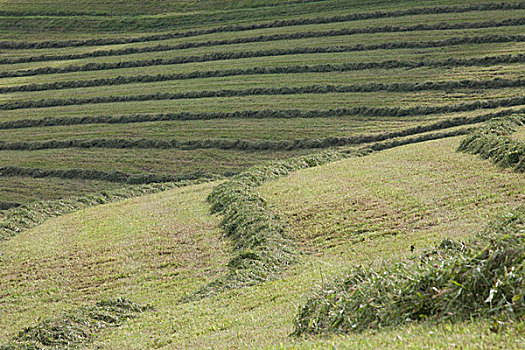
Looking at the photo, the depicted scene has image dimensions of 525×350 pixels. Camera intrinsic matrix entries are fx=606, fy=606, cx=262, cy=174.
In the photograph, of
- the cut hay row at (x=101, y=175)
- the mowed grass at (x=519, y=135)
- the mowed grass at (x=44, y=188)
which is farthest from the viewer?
Result: the cut hay row at (x=101, y=175)

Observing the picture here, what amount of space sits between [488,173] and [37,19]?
231ft

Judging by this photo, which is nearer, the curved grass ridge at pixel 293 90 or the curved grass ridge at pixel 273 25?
the curved grass ridge at pixel 293 90

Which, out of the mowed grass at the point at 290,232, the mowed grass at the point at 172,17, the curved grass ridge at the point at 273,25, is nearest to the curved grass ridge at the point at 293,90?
the mowed grass at the point at 290,232

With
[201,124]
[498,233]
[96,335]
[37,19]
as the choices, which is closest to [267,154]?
[201,124]

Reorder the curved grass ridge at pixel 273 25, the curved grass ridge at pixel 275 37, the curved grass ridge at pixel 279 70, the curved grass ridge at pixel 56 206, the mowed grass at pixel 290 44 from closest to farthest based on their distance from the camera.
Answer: the curved grass ridge at pixel 56 206, the curved grass ridge at pixel 279 70, the mowed grass at pixel 290 44, the curved grass ridge at pixel 275 37, the curved grass ridge at pixel 273 25

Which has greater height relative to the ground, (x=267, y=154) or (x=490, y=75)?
(x=490, y=75)

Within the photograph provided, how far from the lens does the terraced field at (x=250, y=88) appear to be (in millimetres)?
39094

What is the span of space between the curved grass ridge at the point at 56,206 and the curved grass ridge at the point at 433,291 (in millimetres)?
21151

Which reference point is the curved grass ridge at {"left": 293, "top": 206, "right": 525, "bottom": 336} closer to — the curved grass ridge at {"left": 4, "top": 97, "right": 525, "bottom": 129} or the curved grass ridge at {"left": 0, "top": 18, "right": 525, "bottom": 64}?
the curved grass ridge at {"left": 4, "top": 97, "right": 525, "bottom": 129}

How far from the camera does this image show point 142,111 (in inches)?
1896

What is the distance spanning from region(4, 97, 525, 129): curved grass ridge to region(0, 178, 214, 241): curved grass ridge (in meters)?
10.9

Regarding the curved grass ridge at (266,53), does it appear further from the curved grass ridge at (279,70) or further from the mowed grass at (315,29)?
the curved grass ridge at (279,70)

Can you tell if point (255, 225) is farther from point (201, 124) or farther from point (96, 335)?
point (201, 124)

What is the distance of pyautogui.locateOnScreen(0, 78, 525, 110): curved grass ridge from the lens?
41.4 meters
